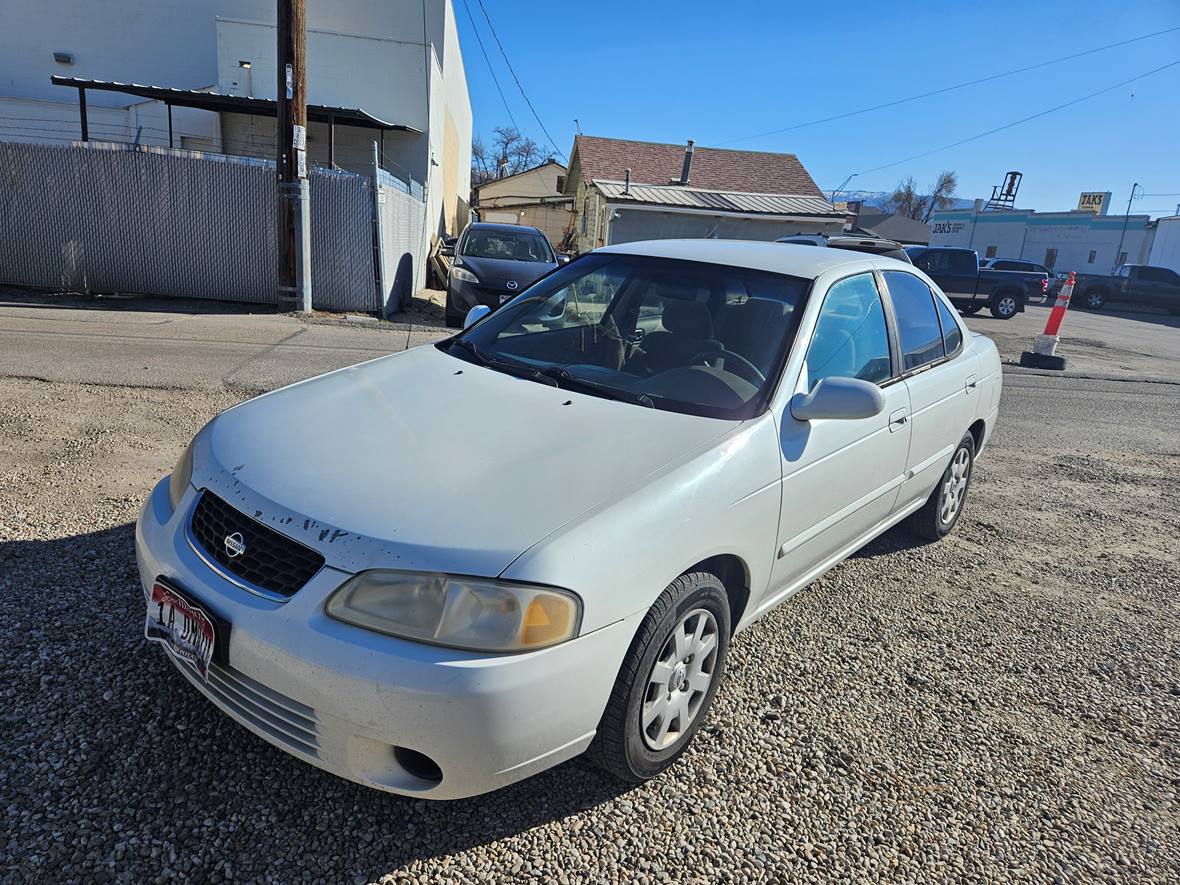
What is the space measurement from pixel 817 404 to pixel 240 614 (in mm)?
1973

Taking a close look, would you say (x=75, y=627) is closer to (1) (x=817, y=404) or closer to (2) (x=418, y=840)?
(2) (x=418, y=840)

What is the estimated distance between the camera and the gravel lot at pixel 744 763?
2.05 meters

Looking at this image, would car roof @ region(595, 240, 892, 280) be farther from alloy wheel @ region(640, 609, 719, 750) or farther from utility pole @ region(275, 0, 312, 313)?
utility pole @ region(275, 0, 312, 313)

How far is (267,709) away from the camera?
1999 mm

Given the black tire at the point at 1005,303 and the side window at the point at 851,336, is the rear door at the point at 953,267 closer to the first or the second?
the black tire at the point at 1005,303

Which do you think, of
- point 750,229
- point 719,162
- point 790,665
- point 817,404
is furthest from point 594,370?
point 719,162

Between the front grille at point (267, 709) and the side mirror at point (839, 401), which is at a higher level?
the side mirror at point (839, 401)

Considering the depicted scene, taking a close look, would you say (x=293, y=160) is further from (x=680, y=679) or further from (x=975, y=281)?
(x=975, y=281)

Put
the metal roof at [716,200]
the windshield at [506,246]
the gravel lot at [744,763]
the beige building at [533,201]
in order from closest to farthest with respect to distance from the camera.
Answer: the gravel lot at [744,763]
the windshield at [506,246]
the metal roof at [716,200]
the beige building at [533,201]

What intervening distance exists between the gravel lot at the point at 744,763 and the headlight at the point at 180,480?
24.9 inches

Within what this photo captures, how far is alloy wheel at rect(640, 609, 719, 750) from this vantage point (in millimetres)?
2271

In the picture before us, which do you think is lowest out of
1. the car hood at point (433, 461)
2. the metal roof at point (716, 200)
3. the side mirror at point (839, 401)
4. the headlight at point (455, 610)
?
the headlight at point (455, 610)

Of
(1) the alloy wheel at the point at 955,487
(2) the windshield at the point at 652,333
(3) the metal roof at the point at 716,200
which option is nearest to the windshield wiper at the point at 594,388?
(2) the windshield at the point at 652,333

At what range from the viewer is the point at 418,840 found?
2.09 meters
